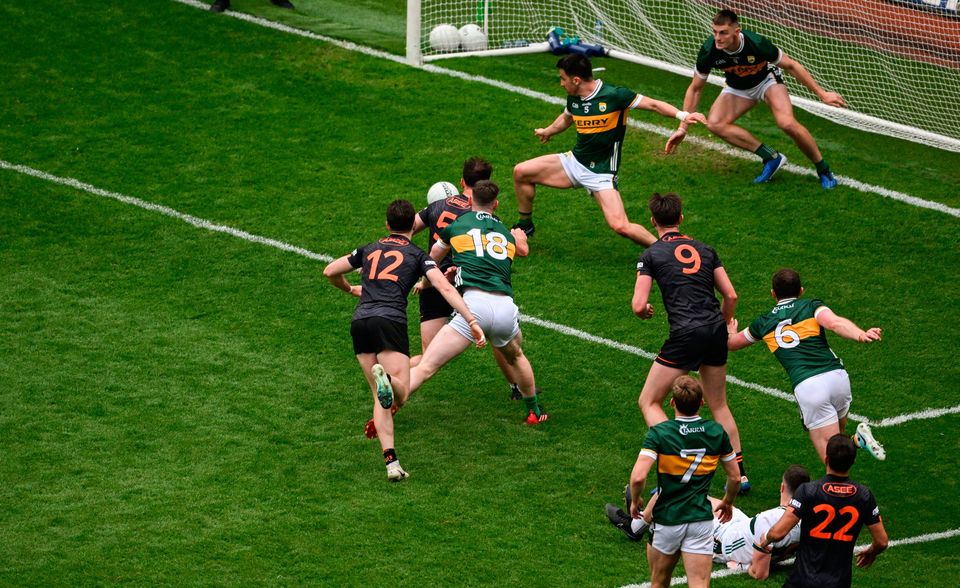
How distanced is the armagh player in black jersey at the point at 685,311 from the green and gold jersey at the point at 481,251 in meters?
1.24

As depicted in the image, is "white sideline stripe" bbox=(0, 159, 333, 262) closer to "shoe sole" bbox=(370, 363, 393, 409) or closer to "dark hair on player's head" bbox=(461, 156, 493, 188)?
"dark hair on player's head" bbox=(461, 156, 493, 188)

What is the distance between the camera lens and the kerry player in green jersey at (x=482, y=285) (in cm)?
997

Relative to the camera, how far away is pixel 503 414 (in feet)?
35.9

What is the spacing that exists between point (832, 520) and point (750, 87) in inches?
316

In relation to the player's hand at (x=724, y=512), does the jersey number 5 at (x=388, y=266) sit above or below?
above

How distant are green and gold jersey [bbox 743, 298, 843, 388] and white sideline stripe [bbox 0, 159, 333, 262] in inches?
225

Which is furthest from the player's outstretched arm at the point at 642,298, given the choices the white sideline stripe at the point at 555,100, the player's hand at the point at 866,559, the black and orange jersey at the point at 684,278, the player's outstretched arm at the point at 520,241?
the white sideline stripe at the point at 555,100

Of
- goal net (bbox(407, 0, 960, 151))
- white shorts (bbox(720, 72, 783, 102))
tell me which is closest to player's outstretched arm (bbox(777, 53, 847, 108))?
white shorts (bbox(720, 72, 783, 102))

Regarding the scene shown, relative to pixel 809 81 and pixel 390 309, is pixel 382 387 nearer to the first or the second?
pixel 390 309

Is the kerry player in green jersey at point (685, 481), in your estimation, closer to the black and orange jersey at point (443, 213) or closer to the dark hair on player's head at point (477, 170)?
the black and orange jersey at point (443, 213)

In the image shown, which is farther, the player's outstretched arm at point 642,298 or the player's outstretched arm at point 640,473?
the player's outstretched arm at point 642,298

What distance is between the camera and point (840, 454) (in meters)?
7.57

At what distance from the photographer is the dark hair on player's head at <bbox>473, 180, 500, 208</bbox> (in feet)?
33.8

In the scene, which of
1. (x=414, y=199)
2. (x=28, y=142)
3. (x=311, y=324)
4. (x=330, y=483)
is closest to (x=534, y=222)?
(x=414, y=199)
